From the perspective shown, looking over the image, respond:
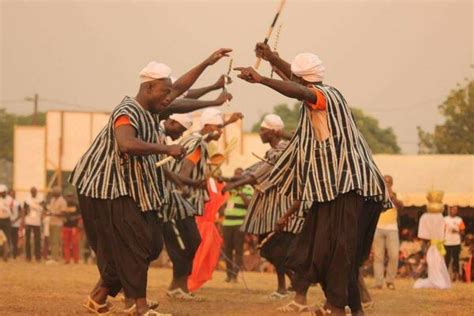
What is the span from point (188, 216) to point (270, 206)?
1.02 metres

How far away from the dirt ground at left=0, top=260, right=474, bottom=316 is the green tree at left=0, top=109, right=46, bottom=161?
52.2 meters

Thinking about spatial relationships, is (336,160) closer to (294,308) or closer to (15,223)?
(294,308)

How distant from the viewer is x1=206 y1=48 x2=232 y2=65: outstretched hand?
1120cm

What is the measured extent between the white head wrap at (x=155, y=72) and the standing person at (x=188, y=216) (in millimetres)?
3118

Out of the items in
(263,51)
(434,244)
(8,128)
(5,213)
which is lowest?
(434,244)

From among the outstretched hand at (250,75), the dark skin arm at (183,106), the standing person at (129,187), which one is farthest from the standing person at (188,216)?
the outstretched hand at (250,75)

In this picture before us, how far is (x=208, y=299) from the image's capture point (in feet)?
47.8

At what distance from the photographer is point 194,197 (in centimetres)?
1441

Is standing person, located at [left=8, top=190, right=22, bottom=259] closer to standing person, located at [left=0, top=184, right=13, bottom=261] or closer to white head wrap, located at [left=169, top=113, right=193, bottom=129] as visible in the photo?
standing person, located at [left=0, top=184, right=13, bottom=261]

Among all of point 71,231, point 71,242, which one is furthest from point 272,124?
point 71,242

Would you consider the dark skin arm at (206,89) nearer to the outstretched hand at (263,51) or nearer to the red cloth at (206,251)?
the red cloth at (206,251)

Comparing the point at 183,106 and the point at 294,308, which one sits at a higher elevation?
the point at 183,106

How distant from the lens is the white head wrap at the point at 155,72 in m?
10.3

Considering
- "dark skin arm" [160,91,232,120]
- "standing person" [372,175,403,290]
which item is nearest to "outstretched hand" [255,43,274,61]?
"dark skin arm" [160,91,232,120]
